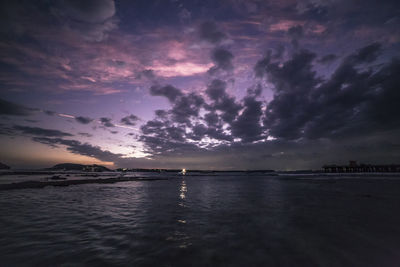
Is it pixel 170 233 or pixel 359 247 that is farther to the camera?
pixel 170 233

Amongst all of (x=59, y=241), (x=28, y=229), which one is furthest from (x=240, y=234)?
(x=28, y=229)

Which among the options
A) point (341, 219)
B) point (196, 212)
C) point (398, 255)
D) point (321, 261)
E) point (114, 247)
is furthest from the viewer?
point (196, 212)

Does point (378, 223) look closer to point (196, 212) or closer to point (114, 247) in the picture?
point (196, 212)

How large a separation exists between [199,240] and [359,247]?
25.0 ft

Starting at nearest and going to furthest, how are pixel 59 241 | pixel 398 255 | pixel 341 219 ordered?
1. pixel 398 255
2. pixel 59 241
3. pixel 341 219

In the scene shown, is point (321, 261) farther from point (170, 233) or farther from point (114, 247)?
point (114, 247)

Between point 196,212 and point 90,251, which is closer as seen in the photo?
point 90,251

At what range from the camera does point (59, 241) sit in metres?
8.84

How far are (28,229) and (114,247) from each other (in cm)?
670

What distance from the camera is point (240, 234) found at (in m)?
10.1

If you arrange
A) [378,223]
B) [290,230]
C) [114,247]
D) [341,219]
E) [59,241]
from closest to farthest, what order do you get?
[114,247]
[59,241]
[290,230]
[378,223]
[341,219]

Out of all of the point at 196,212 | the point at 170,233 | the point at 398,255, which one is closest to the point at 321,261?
the point at 398,255

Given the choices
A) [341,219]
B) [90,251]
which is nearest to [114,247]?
[90,251]

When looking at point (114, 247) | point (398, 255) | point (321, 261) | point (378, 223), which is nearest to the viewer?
point (321, 261)
